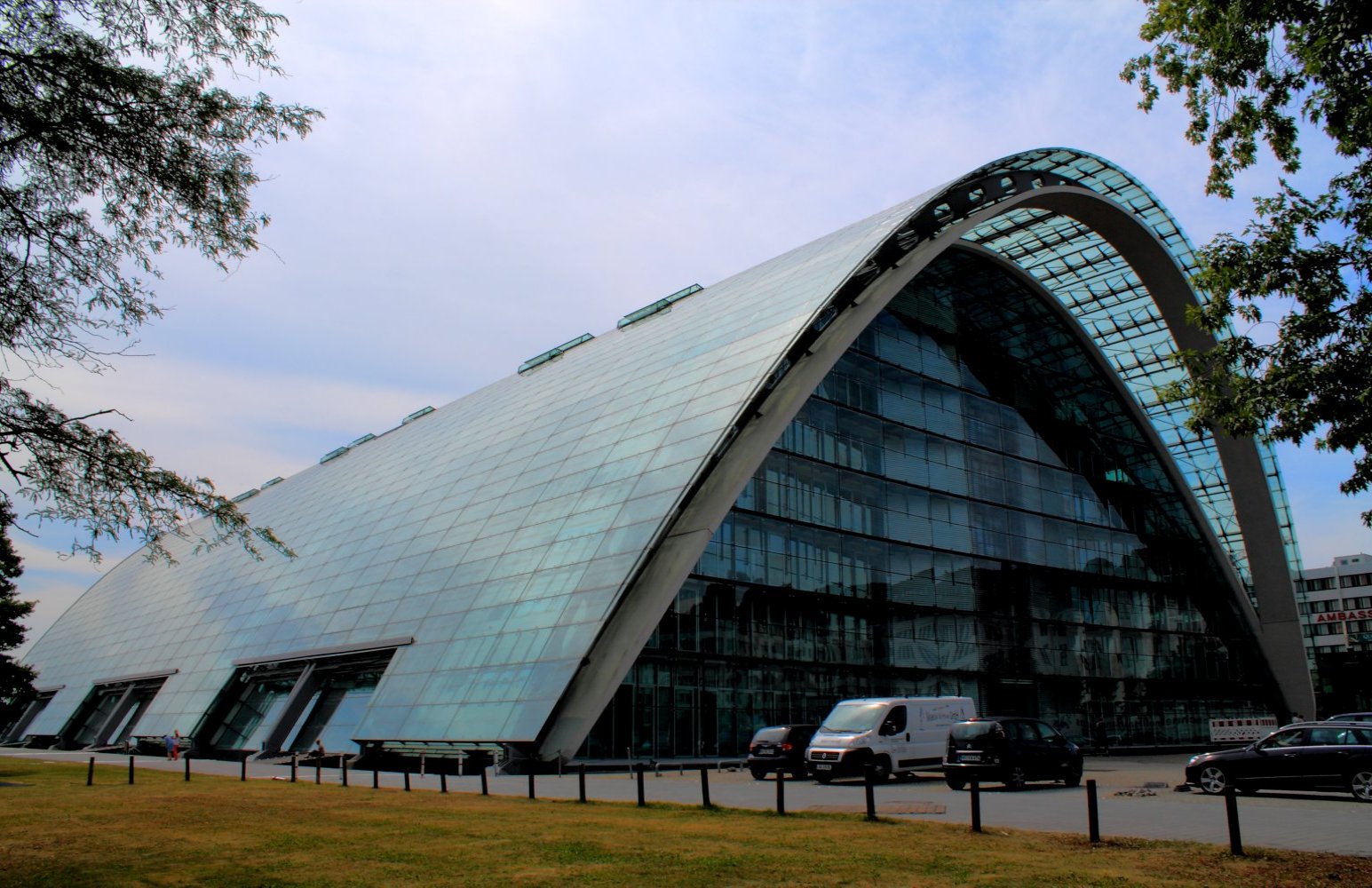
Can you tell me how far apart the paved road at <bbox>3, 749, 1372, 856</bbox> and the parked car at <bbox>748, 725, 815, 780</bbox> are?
0.77 meters

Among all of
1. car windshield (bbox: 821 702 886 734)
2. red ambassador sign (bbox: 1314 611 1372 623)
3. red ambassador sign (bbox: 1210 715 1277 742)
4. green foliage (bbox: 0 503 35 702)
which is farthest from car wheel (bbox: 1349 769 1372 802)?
red ambassador sign (bbox: 1314 611 1372 623)

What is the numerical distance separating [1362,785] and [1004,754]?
6.60 metres

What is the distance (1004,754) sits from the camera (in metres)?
21.5

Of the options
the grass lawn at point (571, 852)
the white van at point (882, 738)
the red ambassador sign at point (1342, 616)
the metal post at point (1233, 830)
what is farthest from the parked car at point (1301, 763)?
the red ambassador sign at point (1342, 616)

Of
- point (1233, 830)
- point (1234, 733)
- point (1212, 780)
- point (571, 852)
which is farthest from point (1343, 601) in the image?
point (571, 852)

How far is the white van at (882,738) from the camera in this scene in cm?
2361

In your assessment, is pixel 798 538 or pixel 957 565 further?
A: pixel 957 565

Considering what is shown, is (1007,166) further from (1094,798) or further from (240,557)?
(240,557)

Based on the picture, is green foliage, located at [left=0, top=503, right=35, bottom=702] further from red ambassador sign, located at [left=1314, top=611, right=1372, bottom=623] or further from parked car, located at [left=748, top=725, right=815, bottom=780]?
red ambassador sign, located at [left=1314, top=611, right=1372, bottom=623]

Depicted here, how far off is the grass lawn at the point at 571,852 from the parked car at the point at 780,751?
9842 mm

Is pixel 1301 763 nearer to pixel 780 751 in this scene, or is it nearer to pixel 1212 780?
pixel 1212 780

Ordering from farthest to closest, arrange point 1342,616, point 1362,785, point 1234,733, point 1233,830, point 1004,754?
point 1342,616
point 1234,733
point 1004,754
point 1362,785
point 1233,830

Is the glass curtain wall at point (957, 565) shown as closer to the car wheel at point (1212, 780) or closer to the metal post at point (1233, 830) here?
the car wheel at point (1212, 780)

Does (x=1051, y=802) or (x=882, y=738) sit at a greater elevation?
(x=882, y=738)
